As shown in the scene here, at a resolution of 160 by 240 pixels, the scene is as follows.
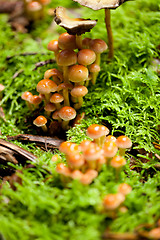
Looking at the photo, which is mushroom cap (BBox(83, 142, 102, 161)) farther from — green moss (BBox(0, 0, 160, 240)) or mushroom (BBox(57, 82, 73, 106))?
mushroom (BBox(57, 82, 73, 106))

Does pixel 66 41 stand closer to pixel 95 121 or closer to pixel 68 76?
pixel 68 76

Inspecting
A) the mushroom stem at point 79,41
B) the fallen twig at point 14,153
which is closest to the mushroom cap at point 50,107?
the fallen twig at point 14,153

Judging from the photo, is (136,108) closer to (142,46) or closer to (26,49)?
(142,46)

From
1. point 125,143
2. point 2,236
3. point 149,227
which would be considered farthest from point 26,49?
point 149,227

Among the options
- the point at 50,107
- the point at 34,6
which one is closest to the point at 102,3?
the point at 50,107

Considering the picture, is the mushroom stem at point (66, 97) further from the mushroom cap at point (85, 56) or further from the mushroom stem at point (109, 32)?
the mushroom stem at point (109, 32)

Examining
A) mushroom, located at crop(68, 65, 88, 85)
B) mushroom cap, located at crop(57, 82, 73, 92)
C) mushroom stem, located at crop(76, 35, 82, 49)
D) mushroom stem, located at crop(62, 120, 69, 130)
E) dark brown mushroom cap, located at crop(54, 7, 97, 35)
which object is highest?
dark brown mushroom cap, located at crop(54, 7, 97, 35)

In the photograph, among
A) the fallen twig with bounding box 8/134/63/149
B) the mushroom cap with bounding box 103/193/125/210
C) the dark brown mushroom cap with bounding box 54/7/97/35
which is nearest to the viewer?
the mushroom cap with bounding box 103/193/125/210

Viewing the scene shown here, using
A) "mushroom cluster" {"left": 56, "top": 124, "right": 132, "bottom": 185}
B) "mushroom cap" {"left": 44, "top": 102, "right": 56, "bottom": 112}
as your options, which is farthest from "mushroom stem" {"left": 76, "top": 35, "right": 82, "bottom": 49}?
"mushroom cluster" {"left": 56, "top": 124, "right": 132, "bottom": 185}
